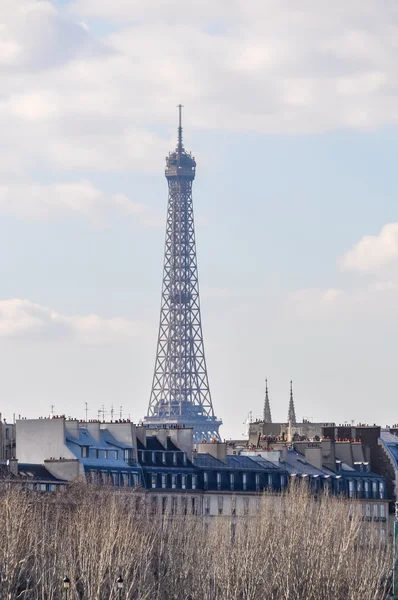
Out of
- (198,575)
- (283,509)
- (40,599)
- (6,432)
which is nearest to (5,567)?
(40,599)

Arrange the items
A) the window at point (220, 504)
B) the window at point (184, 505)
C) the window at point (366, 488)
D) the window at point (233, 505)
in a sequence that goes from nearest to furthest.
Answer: the window at point (184, 505) → the window at point (233, 505) → the window at point (220, 504) → the window at point (366, 488)

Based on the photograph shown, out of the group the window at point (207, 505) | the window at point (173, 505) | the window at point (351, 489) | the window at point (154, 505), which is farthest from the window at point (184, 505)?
the window at point (351, 489)

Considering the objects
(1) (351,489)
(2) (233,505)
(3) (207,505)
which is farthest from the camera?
(1) (351,489)

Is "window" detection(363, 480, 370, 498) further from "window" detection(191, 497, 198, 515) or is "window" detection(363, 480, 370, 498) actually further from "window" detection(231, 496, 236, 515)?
"window" detection(191, 497, 198, 515)

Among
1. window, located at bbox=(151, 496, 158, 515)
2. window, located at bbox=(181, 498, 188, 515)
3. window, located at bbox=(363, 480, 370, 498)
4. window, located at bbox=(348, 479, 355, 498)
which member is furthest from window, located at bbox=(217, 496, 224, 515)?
window, located at bbox=(363, 480, 370, 498)

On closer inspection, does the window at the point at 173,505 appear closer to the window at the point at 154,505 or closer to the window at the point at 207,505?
the window at the point at 154,505

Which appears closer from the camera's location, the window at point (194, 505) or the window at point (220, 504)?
the window at point (194, 505)

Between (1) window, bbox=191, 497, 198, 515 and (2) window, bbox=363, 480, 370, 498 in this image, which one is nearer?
(1) window, bbox=191, 497, 198, 515

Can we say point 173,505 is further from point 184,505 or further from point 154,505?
point 154,505

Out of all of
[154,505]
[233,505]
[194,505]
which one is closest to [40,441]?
[154,505]

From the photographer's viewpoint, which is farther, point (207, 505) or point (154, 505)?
point (207, 505)

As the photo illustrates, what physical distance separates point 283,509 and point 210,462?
21.7 m

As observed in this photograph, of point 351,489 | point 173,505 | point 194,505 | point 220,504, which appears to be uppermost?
point 351,489

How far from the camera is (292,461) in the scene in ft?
555
